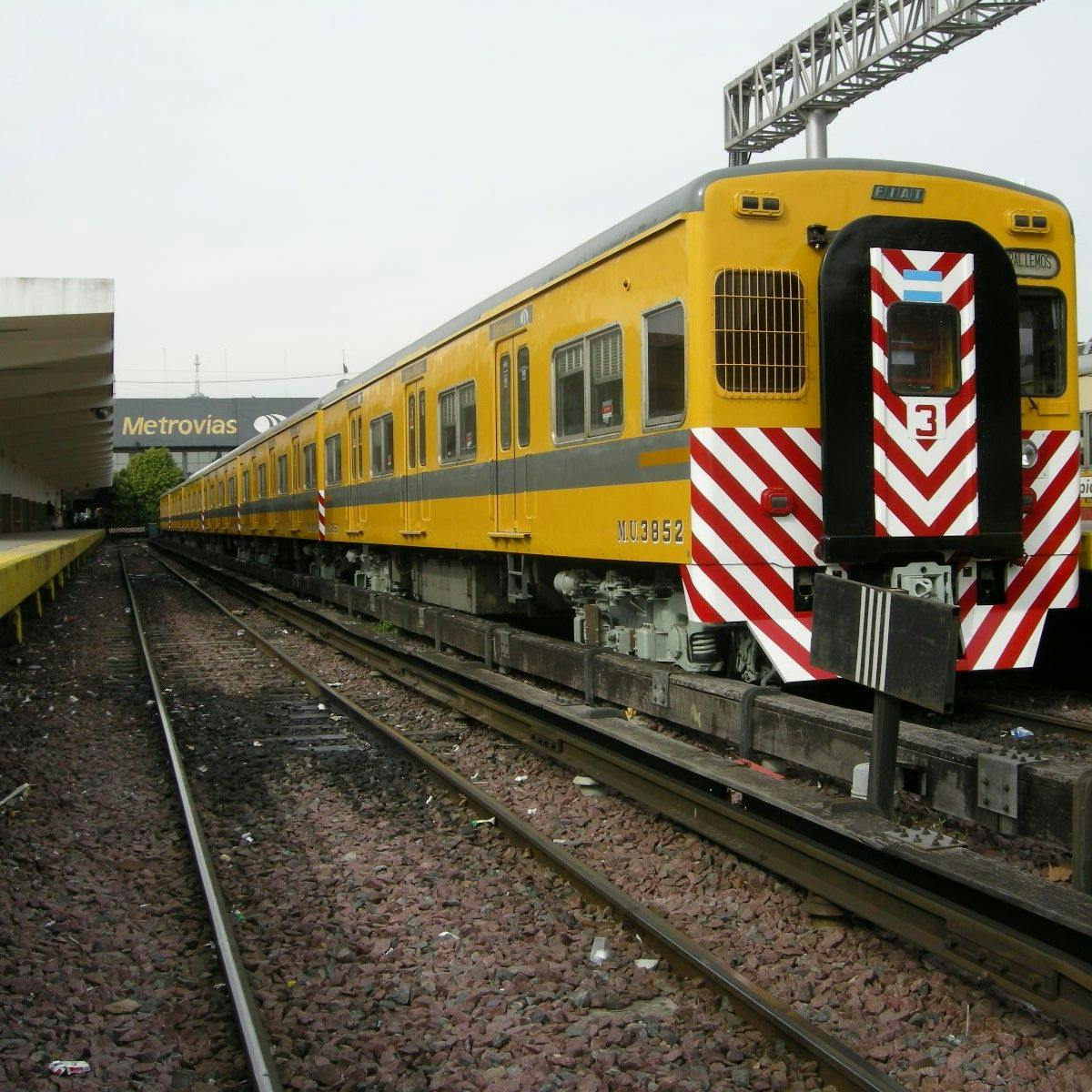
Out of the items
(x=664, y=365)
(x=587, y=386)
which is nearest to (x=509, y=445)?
(x=587, y=386)

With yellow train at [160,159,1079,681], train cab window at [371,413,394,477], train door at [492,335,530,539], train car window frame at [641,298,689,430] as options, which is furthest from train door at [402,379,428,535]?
train car window frame at [641,298,689,430]

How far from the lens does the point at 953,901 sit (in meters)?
4.11

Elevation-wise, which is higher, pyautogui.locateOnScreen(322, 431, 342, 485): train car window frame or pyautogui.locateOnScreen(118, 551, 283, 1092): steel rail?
pyautogui.locateOnScreen(322, 431, 342, 485): train car window frame

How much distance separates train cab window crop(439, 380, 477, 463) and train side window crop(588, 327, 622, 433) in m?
2.77

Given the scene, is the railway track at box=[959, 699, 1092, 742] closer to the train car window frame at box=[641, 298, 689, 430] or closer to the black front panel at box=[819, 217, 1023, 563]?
the black front panel at box=[819, 217, 1023, 563]

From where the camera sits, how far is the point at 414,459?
13.0 metres

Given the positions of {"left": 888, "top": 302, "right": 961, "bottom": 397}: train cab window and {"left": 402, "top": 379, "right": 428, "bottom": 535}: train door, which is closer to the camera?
{"left": 888, "top": 302, "right": 961, "bottom": 397}: train cab window

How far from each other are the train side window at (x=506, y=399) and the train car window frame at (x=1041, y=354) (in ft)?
13.1

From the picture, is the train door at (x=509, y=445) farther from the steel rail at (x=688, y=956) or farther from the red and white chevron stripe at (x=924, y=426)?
the red and white chevron stripe at (x=924, y=426)

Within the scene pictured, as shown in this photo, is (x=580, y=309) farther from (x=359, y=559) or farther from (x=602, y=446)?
(x=359, y=559)

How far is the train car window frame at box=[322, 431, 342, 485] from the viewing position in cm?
1756

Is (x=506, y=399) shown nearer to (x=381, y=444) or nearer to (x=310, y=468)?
(x=381, y=444)

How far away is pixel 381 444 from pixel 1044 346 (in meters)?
8.89

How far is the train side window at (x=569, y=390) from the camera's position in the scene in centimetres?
837
